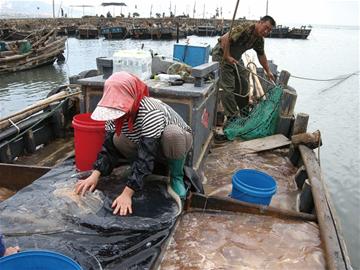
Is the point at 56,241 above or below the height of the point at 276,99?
below

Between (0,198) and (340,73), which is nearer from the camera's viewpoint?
(0,198)

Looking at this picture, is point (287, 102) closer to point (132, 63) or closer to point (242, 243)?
point (132, 63)

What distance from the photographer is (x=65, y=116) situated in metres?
5.89

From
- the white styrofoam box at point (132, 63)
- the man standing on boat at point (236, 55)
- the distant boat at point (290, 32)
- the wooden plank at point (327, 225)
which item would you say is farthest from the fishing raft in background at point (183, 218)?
the distant boat at point (290, 32)

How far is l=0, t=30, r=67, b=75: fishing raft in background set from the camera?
19797mm

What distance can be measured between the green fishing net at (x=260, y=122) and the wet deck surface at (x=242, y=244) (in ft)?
8.93

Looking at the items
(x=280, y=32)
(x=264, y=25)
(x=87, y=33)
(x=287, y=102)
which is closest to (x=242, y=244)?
(x=287, y=102)

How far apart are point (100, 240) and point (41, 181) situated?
1.12m

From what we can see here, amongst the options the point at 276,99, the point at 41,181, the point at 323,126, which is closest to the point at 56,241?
the point at 41,181

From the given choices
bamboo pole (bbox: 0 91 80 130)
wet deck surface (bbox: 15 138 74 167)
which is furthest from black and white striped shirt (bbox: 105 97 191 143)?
bamboo pole (bbox: 0 91 80 130)

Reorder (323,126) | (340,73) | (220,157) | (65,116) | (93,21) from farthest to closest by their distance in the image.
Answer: (93,21), (340,73), (323,126), (65,116), (220,157)

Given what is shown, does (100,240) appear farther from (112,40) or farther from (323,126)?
(112,40)


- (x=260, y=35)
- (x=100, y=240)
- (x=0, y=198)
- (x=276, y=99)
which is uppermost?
(x=260, y=35)

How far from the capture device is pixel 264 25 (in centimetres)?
579
